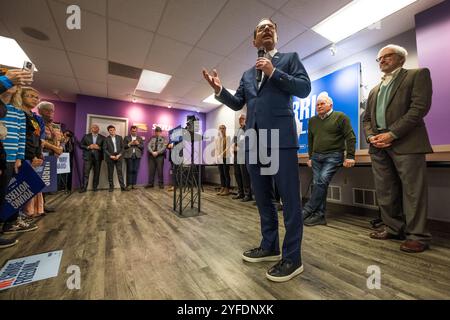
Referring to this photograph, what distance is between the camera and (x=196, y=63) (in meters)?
3.88

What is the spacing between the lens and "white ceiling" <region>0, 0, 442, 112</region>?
96.0 inches

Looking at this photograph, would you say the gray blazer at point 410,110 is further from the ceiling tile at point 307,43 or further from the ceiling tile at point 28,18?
the ceiling tile at point 28,18

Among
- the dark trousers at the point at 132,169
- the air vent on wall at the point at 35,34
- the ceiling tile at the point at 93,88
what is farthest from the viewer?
the dark trousers at the point at 132,169

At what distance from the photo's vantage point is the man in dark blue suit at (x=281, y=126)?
109cm

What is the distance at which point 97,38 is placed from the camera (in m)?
3.08

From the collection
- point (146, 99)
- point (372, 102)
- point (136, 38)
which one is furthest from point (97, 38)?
point (372, 102)

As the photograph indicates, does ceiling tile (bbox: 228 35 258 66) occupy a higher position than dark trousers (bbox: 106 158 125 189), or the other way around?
ceiling tile (bbox: 228 35 258 66)

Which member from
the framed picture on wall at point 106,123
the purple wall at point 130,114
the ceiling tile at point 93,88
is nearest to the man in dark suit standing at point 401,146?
the ceiling tile at point 93,88

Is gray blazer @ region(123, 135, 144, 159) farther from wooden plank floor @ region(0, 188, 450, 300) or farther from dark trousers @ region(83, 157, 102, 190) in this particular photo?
wooden plank floor @ region(0, 188, 450, 300)

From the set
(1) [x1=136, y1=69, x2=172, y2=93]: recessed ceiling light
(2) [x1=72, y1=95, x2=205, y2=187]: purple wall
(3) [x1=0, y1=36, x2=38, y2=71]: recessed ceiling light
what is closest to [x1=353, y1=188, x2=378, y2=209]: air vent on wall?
(1) [x1=136, y1=69, x2=172, y2=93]: recessed ceiling light

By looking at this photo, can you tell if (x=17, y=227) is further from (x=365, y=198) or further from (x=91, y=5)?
(x=365, y=198)

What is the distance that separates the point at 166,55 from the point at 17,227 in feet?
10.7

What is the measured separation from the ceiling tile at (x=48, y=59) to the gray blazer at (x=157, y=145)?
8.29ft

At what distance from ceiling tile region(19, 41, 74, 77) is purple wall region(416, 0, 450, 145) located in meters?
5.50
